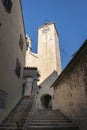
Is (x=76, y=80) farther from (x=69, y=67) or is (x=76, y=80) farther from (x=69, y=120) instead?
(x=69, y=120)

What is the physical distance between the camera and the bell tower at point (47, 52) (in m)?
17.7

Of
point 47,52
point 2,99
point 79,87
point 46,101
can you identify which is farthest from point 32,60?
point 79,87

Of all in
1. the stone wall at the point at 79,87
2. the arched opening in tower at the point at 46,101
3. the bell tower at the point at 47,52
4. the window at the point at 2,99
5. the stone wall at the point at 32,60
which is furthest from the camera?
the stone wall at the point at 32,60

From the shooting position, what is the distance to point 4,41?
654cm

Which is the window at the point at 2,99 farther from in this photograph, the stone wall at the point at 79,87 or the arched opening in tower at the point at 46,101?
the arched opening in tower at the point at 46,101

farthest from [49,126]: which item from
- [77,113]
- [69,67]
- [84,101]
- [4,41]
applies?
[4,41]

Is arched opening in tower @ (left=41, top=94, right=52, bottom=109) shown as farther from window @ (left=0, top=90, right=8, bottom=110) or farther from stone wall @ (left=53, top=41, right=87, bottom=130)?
stone wall @ (left=53, top=41, right=87, bottom=130)

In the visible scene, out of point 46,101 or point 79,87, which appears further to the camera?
point 46,101

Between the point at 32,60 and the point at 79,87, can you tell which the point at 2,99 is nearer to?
the point at 79,87

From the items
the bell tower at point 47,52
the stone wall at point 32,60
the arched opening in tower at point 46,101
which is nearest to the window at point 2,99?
the arched opening in tower at point 46,101

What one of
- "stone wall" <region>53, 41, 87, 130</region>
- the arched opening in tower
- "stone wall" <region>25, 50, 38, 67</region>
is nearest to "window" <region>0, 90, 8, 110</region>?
"stone wall" <region>53, 41, 87, 130</region>

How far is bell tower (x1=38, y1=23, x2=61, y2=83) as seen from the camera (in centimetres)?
1773

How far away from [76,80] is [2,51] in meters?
3.73

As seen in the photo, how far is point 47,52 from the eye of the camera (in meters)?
19.1
